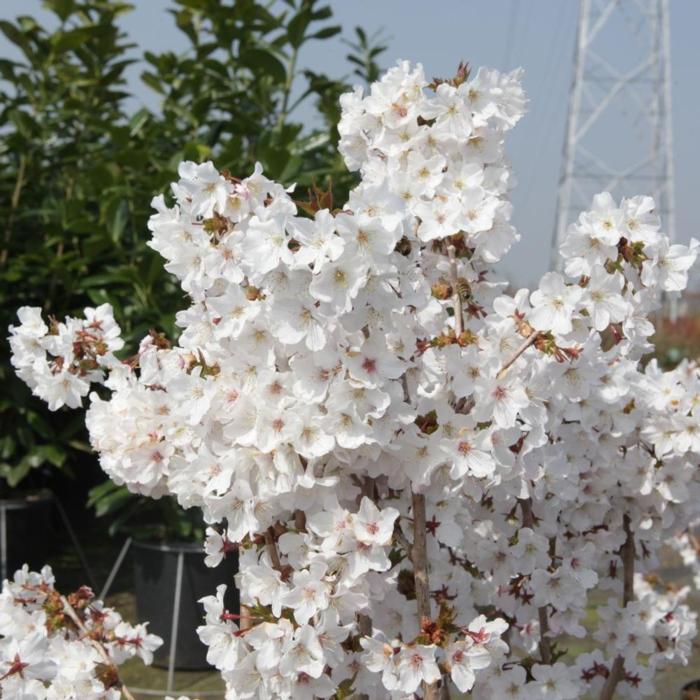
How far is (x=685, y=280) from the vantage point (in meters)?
1.55

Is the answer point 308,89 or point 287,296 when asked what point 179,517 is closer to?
point 308,89

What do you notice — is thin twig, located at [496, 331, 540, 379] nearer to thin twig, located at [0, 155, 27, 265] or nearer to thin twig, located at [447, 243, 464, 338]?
thin twig, located at [447, 243, 464, 338]

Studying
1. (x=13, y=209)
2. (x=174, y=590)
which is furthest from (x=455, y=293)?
(x=13, y=209)

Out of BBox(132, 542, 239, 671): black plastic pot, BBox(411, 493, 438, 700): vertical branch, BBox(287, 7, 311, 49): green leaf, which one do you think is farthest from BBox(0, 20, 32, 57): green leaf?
BBox(411, 493, 438, 700): vertical branch

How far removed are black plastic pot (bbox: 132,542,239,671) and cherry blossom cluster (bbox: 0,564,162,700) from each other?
5.25ft

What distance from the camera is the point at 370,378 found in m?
1.25

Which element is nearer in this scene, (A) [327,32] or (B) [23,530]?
(A) [327,32]

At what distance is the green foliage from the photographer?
3.65 m

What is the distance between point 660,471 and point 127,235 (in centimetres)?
311

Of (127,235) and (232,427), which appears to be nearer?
(232,427)

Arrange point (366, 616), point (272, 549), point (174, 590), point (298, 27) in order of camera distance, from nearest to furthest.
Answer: point (272, 549)
point (366, 616)
point (174, 590)
point (298, 27)

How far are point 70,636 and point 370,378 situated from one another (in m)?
1.04

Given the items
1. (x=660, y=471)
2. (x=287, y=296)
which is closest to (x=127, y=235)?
(x=660, y=471)

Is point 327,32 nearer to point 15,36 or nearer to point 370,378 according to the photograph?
→ point 15,36
